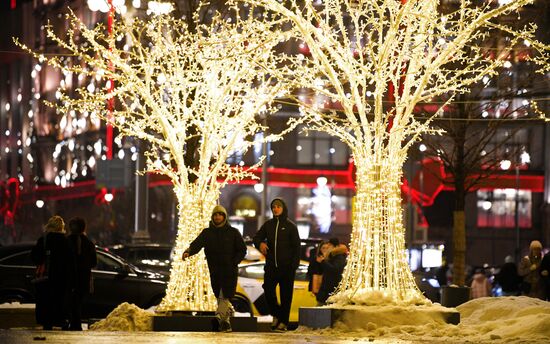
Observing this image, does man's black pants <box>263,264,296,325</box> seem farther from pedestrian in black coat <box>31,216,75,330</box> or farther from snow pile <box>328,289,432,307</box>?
pedestrian in black coat <box>31,216,75,330</box>

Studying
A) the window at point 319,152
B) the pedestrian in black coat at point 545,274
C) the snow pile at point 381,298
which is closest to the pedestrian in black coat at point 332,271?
the pedestrian in black coat at point 545,274

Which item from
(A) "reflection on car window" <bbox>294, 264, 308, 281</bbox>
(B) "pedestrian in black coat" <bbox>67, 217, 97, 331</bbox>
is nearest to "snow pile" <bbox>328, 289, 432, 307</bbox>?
(B) "pedestrian in black coat" <bbox>67, 217, 97, 331</bbox>

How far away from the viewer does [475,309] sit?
19359mm

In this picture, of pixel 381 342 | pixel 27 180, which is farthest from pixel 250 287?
pixel 27 180

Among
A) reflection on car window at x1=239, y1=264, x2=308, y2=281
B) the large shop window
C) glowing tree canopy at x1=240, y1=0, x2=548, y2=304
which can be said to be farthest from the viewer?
the large shop window

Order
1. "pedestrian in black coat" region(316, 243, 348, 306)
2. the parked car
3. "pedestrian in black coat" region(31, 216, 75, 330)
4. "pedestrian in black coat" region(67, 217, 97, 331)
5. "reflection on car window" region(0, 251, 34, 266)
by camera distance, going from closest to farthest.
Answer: "pedestrian in black coat" region(31, 216, 75, 330) → "pedestrian in black coat" region(67, 217, 97, 331) → "pedestrian in black coat" region(316, 243, 348, 306) → the parked car → "reflection on car window" region(0, 251, 34, 266)

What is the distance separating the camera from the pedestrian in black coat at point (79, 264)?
19.3 m

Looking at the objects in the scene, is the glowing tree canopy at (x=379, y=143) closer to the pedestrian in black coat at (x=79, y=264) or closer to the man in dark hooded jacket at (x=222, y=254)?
the man in dark hooded jacket at (x=222, y=254)

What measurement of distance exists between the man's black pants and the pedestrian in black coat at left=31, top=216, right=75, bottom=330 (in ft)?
8.71

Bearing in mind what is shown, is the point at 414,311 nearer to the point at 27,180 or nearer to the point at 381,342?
the point at 381,342

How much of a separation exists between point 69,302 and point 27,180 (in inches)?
2983

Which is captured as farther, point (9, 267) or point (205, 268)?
point (9, 267)

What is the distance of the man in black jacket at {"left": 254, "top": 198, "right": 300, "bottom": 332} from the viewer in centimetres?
1872

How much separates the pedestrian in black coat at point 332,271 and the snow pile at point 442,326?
5.15m
